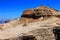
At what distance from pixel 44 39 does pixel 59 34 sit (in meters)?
1.64

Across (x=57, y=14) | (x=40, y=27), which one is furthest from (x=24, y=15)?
(x=40, y=27)

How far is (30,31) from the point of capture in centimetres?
2055

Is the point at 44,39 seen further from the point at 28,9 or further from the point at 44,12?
the point at 28,9

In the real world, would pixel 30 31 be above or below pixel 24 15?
below

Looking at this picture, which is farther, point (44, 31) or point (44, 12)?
point (44, 12)

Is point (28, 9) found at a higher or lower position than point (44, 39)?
higher

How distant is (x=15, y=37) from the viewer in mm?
19266

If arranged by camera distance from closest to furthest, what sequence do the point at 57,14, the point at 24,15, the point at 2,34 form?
the point at 2,34 < the point at 57,14 < the point at 24,15

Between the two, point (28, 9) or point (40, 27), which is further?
point (28, 9)

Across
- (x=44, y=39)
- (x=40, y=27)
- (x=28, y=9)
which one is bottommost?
(x=44, y=39)

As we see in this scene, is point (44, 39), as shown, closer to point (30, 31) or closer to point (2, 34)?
point (30, 31)

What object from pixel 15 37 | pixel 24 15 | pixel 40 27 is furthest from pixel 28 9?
pixel 15 37

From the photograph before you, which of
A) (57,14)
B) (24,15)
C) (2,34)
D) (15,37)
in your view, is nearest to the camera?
(15,37)

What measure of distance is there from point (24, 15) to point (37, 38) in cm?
1237
